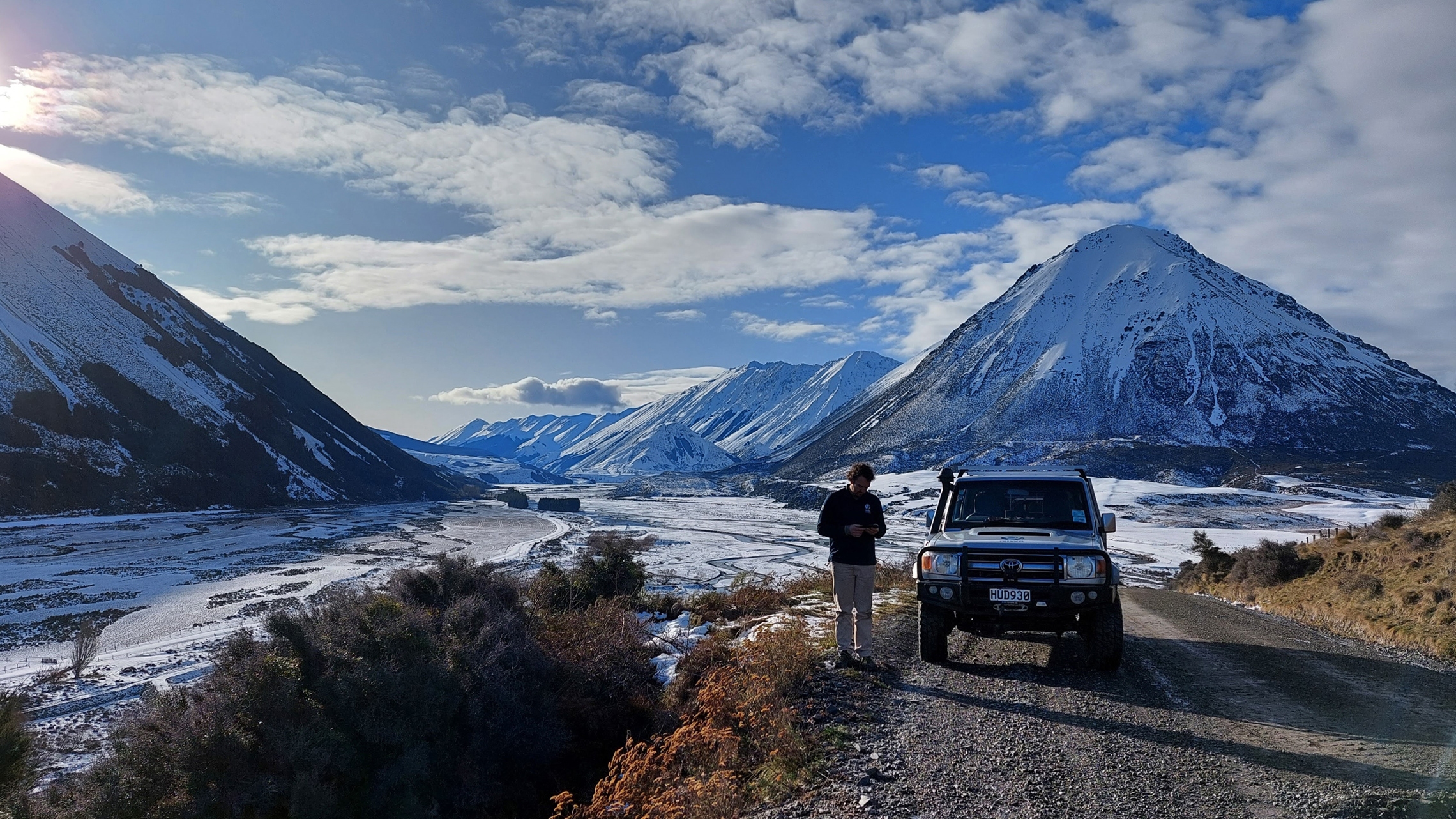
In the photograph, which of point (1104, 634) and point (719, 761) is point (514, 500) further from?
point (719, 761)

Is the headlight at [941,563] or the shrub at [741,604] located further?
the shrub at [741,604]

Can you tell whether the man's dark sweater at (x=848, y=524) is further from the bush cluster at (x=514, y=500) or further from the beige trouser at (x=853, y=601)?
the bush cluster at (x=514, y=500)

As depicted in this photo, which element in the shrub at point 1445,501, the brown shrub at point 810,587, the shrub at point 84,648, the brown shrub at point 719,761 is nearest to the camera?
the brown shrub at point 719,761

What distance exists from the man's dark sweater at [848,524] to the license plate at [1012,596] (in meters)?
1.50

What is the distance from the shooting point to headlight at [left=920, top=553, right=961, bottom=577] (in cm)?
908

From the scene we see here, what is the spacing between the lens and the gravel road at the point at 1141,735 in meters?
5.27

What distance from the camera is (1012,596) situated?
8.79 metres

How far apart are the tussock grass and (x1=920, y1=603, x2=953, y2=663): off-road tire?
7661mm

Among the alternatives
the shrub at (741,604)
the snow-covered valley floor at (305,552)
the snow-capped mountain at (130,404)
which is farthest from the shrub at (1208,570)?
the snow-capped mountain at (130,404)

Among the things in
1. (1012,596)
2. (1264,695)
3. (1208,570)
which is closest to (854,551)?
(1012,596)

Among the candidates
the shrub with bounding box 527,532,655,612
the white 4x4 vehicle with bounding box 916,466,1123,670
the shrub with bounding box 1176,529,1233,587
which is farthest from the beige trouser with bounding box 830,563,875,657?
the shrub with bounding box 1176,529,1233,587

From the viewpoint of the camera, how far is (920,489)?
120000 mm

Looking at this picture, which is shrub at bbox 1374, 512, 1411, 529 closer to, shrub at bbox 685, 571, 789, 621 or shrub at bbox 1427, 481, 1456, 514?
shrub at bbox 1427, 481, 1456, 514

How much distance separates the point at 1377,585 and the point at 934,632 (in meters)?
12.3
